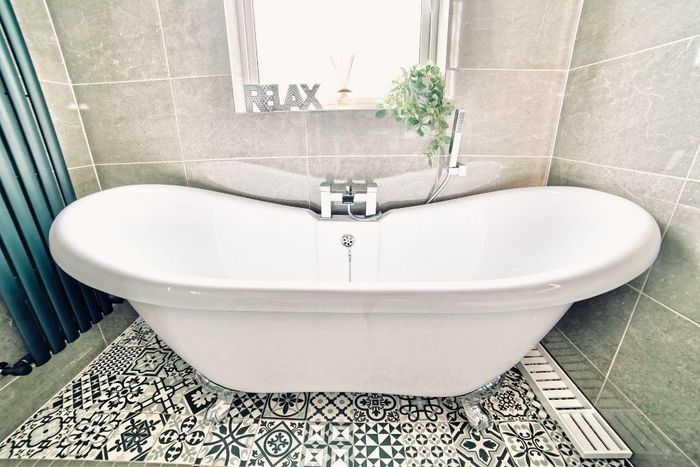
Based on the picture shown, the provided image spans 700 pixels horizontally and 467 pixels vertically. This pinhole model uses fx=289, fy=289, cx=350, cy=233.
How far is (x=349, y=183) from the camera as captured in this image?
117 centimetres

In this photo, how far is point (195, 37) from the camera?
1054mm

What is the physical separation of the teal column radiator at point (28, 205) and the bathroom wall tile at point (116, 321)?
21cm

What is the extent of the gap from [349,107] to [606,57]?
0.83 metres

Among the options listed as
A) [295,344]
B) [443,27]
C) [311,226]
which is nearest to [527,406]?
[295,344]

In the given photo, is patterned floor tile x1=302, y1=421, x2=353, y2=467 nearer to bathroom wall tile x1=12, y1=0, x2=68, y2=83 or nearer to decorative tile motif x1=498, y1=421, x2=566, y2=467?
decorative tile motif x1=498, y1=421, x2=566, y2=467

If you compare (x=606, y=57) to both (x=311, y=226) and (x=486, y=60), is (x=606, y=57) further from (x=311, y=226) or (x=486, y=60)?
(x=311, y=226)

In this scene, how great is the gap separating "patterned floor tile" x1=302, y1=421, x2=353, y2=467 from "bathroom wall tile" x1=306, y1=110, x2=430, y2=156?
3.07 feet

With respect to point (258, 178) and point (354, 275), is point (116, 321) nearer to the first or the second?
point (258, 178)

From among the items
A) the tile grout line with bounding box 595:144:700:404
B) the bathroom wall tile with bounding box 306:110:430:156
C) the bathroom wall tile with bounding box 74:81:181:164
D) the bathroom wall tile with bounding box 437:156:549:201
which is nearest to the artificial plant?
the bathroom wall tile with bounding box 306:110:430:156

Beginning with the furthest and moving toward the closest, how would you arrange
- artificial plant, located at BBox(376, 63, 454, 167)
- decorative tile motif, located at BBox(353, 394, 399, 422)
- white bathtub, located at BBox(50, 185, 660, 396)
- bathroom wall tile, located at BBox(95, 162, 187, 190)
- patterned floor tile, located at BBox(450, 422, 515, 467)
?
bathroom wall tile, located at BBox(95, 162, 187, 190) → artificial plant, located at BBox(376, 63, 454, 167) → decorative tile motif, located at BBox(353, 394, 399, 422) → patterned floor tile, located at BBox(450, 422, 515, 467) → white bathtub, located at BBox(50, 185, 660, 396)

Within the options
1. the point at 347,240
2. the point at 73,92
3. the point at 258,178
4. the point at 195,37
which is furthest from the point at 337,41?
the point at 73,92

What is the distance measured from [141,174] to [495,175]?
1494mm

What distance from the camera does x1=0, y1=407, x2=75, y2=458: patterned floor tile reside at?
774 millimetres

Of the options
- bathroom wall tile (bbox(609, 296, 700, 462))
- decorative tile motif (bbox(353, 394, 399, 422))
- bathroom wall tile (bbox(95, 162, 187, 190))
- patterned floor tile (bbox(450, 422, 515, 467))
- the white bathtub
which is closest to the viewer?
the white bathtub
